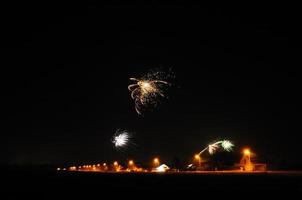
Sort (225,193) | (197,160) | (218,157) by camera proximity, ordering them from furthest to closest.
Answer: (218,157) < (197,160) < (225,193)

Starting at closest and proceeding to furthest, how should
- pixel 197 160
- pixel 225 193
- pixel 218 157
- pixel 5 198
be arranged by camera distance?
1. pixel 5 198
2. pixel 225 193
3. pixel 197 160
4. pixel 218 157

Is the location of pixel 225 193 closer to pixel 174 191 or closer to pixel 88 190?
pixel 174 191

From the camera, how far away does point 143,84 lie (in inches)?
1770

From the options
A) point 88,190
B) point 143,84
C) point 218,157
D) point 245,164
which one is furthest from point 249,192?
point 218,157

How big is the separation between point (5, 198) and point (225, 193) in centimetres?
1086

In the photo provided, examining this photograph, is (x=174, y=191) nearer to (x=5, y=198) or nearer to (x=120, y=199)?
(x=120, y=199)

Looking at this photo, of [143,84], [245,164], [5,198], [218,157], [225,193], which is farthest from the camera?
[218,157]

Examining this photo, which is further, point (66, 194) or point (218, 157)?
point (218, 157)

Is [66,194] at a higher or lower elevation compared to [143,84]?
lower

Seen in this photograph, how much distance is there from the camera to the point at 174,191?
814 inches

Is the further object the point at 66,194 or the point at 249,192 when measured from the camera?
the point at 249,192

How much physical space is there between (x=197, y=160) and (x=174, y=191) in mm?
53299

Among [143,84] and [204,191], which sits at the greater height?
[143,84]

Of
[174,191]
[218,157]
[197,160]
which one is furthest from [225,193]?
[218,157]
